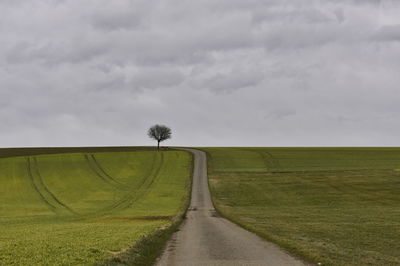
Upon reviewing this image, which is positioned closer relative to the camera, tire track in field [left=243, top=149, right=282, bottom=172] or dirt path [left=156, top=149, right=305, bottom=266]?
dirt path [left=156, top=149, right=305, bottom=266]

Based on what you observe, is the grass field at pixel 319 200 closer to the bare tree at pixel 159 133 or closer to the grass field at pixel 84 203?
the grass field at pixel 84 203

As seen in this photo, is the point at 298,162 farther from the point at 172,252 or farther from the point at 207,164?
the point at 172,252

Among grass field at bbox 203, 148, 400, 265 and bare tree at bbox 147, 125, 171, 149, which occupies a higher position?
bare tree at bbox 147, 125, 171, 149

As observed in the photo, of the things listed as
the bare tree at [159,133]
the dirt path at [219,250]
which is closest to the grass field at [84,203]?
the dirt path at [219,250]

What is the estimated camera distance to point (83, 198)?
68250mm

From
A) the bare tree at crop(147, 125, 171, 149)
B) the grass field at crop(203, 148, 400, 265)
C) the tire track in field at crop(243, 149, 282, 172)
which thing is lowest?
the grass field at crop(203, 148, 400, 265)

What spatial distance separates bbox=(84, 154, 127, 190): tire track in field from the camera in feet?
269

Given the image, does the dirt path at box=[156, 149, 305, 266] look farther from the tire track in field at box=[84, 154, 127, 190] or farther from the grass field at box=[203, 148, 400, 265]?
the tire track in field at box=[84, 154, 127, 190]

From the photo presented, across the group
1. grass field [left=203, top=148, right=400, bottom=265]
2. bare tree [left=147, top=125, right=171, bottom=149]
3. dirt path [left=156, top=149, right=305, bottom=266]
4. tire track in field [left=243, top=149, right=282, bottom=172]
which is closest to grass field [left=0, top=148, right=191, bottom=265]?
dirt path [left=156, top=149, right=305, bottom=266]

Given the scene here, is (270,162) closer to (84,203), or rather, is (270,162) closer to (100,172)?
(100,172)

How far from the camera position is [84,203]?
6425cm

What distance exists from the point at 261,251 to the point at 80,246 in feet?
30.1

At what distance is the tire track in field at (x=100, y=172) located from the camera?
8186cm

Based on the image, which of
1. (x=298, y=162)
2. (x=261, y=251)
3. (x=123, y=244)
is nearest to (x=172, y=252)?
(x=123, y=244)
